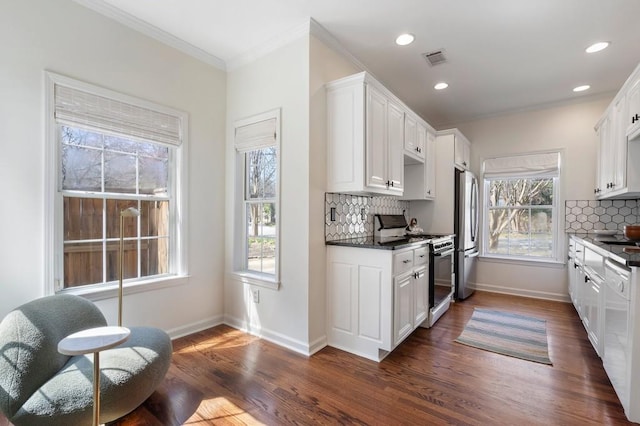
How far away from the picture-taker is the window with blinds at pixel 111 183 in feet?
7.59

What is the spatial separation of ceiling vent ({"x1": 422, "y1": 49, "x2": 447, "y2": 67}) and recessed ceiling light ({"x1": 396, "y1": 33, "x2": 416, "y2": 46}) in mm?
325

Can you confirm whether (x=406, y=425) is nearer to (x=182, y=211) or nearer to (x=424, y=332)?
(x=424, y=332)

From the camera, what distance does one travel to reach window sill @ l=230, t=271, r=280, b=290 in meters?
2.88

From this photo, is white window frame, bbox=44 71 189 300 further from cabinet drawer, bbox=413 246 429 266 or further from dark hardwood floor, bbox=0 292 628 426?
cabinet drawer, bbox=413 246 429 266

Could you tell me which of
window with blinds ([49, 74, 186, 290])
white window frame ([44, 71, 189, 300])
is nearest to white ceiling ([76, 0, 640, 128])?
white window frame ([44, 71, 189, 300])

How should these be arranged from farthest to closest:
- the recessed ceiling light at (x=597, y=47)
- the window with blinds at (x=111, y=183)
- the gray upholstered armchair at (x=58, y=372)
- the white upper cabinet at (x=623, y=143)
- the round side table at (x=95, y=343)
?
the recessed ceiling light at (x=597, y=47) → the white upper cabinet at (x=623, y=143) → the window with blinds at (x=111, y=183) → the gray upholstered armchair at (x=58, y=372) → the round side table at (x=95, y=343)

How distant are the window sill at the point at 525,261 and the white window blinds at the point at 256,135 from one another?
3.93m

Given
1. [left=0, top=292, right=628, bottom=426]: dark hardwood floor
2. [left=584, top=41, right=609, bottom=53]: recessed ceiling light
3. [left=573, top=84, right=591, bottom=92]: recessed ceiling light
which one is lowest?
[left=0, top=292, right=628, bottom=426]: dark hardwood floor

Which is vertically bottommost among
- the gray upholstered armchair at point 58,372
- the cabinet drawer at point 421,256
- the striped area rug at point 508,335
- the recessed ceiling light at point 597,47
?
the striped area rug at point 508,335

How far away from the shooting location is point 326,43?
284cm

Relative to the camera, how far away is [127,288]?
260cm

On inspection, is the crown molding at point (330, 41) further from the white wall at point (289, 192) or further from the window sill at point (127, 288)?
the window sill at point (127, 288)

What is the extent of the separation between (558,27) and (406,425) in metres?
3.37

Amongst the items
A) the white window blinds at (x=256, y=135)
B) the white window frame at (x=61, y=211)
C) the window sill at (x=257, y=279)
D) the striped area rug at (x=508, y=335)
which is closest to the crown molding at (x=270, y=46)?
the white window blinds at (x=256, y=135)
